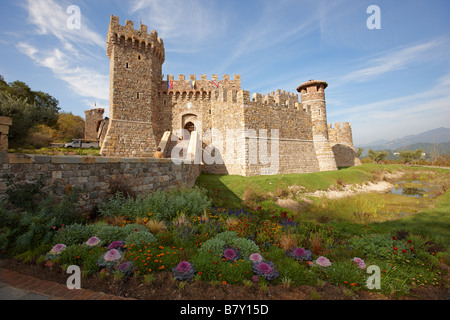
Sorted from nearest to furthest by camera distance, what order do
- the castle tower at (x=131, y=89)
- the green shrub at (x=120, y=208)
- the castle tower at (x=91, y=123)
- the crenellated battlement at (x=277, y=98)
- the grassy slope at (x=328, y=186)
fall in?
the green shrub at (x=120, y=208) < the grassy slope at (x=328, y=186) < the castle tower at (x=131, y=89) < the crenellated battlement at (x=277, y=98) < the castle tower at (x=91, y=123)

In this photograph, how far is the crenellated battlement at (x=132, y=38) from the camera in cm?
1698

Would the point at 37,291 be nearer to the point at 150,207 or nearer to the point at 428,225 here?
the point at 150,207

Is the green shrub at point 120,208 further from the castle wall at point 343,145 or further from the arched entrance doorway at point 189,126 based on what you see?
the castle wall at point 343,145

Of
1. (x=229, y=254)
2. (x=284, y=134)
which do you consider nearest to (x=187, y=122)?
(x=284, y=134)

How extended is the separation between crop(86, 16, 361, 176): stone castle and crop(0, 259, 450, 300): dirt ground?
34.1ft

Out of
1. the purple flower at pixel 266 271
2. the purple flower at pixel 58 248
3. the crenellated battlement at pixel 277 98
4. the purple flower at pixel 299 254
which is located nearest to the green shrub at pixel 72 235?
the purple flower at pixel 58 248

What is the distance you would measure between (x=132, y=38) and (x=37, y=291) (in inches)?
812

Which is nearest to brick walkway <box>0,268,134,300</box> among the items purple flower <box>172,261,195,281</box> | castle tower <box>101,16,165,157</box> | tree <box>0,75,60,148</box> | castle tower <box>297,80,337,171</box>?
purple flower <box>172,261,195,281</box>

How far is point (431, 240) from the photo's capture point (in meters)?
5.77

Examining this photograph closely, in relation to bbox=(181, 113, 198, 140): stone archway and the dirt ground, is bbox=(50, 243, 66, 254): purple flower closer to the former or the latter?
the dirt ground

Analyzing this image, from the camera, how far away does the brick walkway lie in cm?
254

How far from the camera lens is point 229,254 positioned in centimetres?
386
